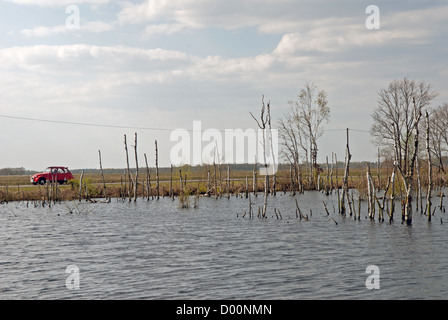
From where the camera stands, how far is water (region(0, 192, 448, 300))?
14719mm

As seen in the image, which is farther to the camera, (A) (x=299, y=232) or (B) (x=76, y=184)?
(B) (x=76, y=184)

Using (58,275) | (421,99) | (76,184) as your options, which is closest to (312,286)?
(58,275)

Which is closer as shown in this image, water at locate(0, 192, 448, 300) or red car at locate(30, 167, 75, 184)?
water at locate(0, 192, 448, 300)

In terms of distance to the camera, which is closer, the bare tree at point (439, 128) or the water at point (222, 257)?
the water at point (222, 257)

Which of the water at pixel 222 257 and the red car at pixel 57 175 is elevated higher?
the red car at pixel 57 175

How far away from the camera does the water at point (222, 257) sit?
14.7 metres

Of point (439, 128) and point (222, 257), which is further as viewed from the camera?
point (439, 128)

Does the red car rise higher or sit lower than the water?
higher

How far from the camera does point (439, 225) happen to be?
2709cm

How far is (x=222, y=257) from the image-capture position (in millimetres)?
19594

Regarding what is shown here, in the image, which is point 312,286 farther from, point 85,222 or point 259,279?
point 85,222

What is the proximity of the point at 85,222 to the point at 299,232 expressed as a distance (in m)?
13.5

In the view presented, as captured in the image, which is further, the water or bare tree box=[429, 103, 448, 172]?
bare tree box=[429, 103, 448, 172]
